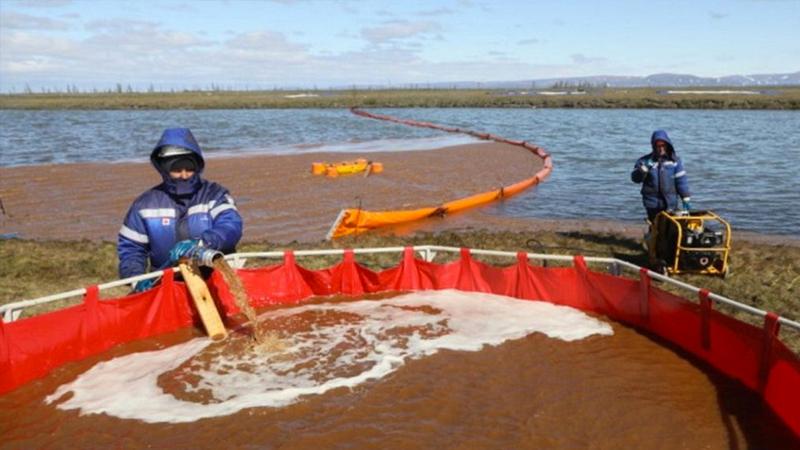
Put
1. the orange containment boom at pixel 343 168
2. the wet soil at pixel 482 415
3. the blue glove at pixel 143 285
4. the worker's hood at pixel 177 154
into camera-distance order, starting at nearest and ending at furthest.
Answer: the wet soil at pixel 482 415
the worker's hood at pixel 177 154
the blue glove at pixel 143 285
the orange containment boom at pixel 343 168

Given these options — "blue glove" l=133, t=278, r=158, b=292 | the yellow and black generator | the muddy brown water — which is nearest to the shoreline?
the muddy brown water

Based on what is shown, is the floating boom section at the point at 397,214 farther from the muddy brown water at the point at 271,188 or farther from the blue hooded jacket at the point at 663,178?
the blue hooded jacket at the point at 663,178

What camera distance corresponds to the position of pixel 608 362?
6.33 meters

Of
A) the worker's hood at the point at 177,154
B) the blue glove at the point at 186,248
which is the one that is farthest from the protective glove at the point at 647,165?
the blue glove at the point at 186,248

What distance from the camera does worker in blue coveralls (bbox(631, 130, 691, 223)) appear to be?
9.77 m

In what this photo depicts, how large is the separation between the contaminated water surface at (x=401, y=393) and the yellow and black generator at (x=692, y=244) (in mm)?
2415

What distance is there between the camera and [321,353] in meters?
6.67

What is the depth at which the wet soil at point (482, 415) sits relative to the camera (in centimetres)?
494

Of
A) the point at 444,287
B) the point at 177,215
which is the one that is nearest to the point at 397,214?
the point at 444,287

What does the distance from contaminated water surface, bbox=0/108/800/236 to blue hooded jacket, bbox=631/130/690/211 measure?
5628 millimetres

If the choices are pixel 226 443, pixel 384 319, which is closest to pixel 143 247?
pixel 226 443

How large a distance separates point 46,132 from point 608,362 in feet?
155

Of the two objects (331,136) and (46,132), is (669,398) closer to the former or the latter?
(331,136)

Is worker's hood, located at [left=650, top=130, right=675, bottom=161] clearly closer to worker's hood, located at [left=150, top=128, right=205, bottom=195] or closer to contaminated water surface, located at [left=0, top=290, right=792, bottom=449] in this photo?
contaminated water surface, located at [left=0, top=290, right=792, bottom=449]
